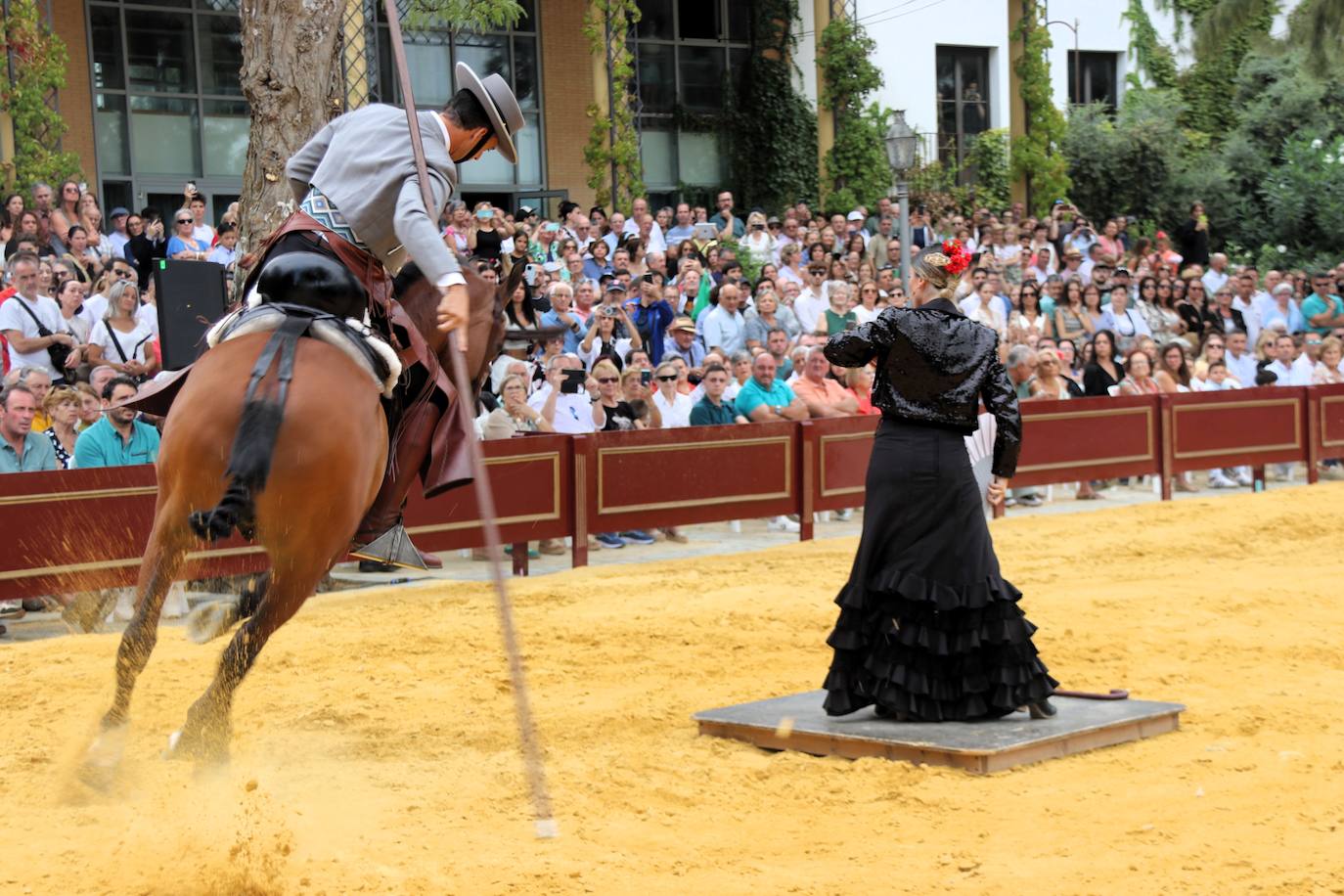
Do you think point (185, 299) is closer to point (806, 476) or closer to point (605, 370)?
point (605, 370)

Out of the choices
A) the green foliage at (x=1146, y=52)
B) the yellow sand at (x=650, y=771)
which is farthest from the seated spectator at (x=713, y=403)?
the green foliage at (x=1146, y=52)

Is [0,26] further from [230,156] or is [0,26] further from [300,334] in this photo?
[300,334]

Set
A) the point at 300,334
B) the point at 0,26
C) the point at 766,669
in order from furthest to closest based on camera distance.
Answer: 1. the point at 0,26
2. the point at 766,669
3. the point at 300,334

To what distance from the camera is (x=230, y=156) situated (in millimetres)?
22484

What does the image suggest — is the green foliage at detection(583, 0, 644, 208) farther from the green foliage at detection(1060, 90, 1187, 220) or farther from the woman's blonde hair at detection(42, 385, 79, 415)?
the woman's blonde hair at detection(42, 385, 79, 415)

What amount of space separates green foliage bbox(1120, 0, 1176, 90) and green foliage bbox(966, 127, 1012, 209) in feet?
20.9

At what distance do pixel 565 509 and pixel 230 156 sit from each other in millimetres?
12828

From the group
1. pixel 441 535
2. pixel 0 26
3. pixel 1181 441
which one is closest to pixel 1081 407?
pixel 1181 441

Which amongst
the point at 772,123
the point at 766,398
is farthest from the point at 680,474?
the point at 772,123

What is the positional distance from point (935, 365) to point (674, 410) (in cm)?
695

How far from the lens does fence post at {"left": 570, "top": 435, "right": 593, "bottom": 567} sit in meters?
11.8

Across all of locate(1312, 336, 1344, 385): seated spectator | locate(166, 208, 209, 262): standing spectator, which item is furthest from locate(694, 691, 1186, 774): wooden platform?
Result: locate(1312, 336, 1344, 385): seated spectator

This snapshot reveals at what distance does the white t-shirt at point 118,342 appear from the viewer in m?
11.6

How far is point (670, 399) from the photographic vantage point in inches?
533
